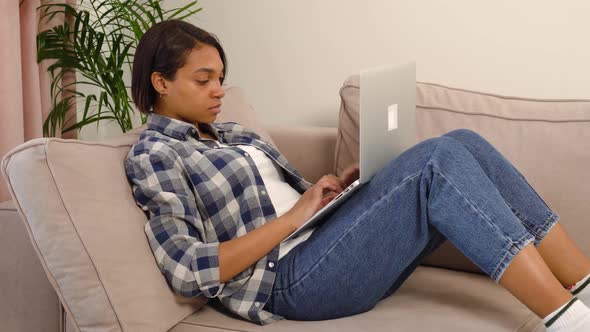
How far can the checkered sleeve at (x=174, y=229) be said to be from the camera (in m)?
1.54

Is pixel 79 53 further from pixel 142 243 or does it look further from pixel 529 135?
pixel 529 135

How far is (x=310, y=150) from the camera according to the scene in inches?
89.3

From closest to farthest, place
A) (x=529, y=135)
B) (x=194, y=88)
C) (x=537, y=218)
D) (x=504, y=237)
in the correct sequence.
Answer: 1. (x=504, y=237)
2. (x=537, y=218)
3. (x=194, y=88)
4. (x=529, y=135)

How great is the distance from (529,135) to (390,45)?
2.13ft

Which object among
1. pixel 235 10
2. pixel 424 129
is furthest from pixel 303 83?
pixel 424 129

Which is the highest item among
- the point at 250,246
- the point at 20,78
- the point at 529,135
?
the point at 20,78

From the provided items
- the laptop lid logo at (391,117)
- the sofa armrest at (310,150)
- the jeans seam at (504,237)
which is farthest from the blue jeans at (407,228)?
the sofa armrest at (310,150)

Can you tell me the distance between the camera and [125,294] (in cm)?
148

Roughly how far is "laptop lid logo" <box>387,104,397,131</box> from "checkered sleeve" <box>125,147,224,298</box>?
420 millimetres

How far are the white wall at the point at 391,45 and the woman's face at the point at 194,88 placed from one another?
2.68 feet

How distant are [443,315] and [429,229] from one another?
18 cm

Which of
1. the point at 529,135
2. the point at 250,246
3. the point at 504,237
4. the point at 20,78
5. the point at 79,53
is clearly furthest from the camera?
the point at 79,53

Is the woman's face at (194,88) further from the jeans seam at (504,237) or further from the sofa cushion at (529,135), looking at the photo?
the jeans seam at (504,237)

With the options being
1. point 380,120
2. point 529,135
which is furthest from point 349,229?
point 529,135
